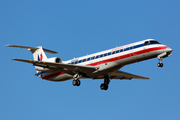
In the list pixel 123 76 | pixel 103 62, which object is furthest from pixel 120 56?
pixel 123 76

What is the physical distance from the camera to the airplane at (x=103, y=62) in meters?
25.8

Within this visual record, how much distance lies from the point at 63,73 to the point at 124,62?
6881 millimetres

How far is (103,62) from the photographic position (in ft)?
89.2

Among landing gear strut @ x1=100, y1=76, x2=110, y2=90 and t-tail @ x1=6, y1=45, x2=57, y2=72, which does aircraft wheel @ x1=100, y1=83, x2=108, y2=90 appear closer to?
landing gear strut @ x1=100, y1=76, x2=110, y2=90

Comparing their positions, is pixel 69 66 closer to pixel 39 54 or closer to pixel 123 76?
pixel 39 54

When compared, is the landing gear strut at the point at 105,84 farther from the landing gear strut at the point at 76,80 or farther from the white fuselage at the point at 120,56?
the landing gear strut at the point at 76,80

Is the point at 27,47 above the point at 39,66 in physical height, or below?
above

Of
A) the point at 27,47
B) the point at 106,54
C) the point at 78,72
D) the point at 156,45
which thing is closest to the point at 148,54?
the point at 156,45

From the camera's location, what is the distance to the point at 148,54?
2580cm

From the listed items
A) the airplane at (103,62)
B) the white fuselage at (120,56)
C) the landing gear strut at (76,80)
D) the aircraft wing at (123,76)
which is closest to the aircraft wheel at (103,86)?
the airplane at (103,62)

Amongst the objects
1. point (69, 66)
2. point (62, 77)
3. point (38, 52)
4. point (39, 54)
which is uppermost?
point (38, 52)

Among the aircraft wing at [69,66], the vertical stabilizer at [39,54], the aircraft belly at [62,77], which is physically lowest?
the aircraft belly at [62,77]

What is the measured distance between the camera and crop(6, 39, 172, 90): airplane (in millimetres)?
25812

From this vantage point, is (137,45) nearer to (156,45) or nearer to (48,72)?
(156,45)
